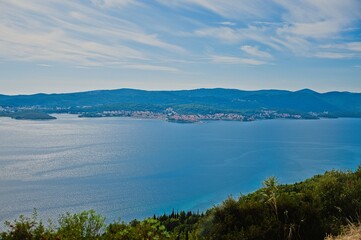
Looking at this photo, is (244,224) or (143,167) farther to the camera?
(143,167)

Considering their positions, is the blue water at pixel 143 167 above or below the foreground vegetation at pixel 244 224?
below

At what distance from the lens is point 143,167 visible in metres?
88.2

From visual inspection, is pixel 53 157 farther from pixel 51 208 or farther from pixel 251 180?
pixel 251 180

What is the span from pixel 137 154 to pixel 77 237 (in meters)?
98.8

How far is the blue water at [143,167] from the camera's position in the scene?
60219 millimetres

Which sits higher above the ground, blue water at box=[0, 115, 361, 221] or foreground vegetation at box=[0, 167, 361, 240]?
foreground vegetation at box=[0, 167, 361, 240]

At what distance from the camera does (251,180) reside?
250 feet

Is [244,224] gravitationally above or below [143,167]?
above

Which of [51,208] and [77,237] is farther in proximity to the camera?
[51,208]

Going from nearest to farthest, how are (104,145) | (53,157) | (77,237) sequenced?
(77,237)
(53,157)
(104,145)

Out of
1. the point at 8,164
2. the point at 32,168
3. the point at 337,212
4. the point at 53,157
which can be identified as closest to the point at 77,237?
the point at 337,212

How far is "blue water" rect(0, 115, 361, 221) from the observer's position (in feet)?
198

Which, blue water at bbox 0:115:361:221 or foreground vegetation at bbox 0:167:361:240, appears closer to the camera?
foreground vegetation at bbox 0:167:361:240

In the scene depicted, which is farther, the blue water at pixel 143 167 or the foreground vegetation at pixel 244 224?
the blue water at pixel 143 167
